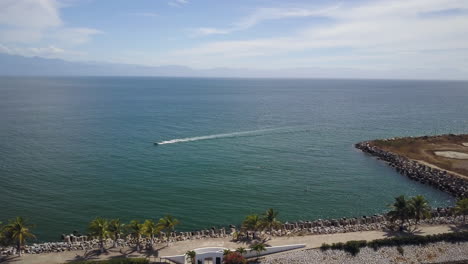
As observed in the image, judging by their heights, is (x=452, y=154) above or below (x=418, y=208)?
above

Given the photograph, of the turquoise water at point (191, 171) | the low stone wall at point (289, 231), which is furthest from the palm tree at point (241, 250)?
the turquoise water at point (191, 171)

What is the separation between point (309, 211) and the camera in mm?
59281

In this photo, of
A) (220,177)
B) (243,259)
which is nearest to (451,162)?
(220,177)

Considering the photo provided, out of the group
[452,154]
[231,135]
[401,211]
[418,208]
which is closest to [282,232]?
[401,211]

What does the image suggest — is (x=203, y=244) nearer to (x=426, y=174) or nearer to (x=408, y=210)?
(x=408, y=210)

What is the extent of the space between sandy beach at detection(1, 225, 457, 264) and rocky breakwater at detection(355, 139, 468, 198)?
24750mm

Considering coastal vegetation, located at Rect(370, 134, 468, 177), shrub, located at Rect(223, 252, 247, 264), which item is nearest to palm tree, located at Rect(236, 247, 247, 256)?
shrub, located at Rect(223, 252, 247, 264)

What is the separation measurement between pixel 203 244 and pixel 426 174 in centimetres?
5656

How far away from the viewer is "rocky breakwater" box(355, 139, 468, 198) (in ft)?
227

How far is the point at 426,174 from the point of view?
3012 inches

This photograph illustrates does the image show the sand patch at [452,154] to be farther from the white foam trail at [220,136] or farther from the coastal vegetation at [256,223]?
the coastal vegetation at [256,223]

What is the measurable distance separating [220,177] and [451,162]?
57.8 metres

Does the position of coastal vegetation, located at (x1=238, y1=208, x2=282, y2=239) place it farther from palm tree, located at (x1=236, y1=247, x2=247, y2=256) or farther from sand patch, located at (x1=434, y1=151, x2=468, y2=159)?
sand patch, located at (x1=434, y1=151, x2=468, y2=159)

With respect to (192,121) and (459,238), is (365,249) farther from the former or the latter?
(192,121)
